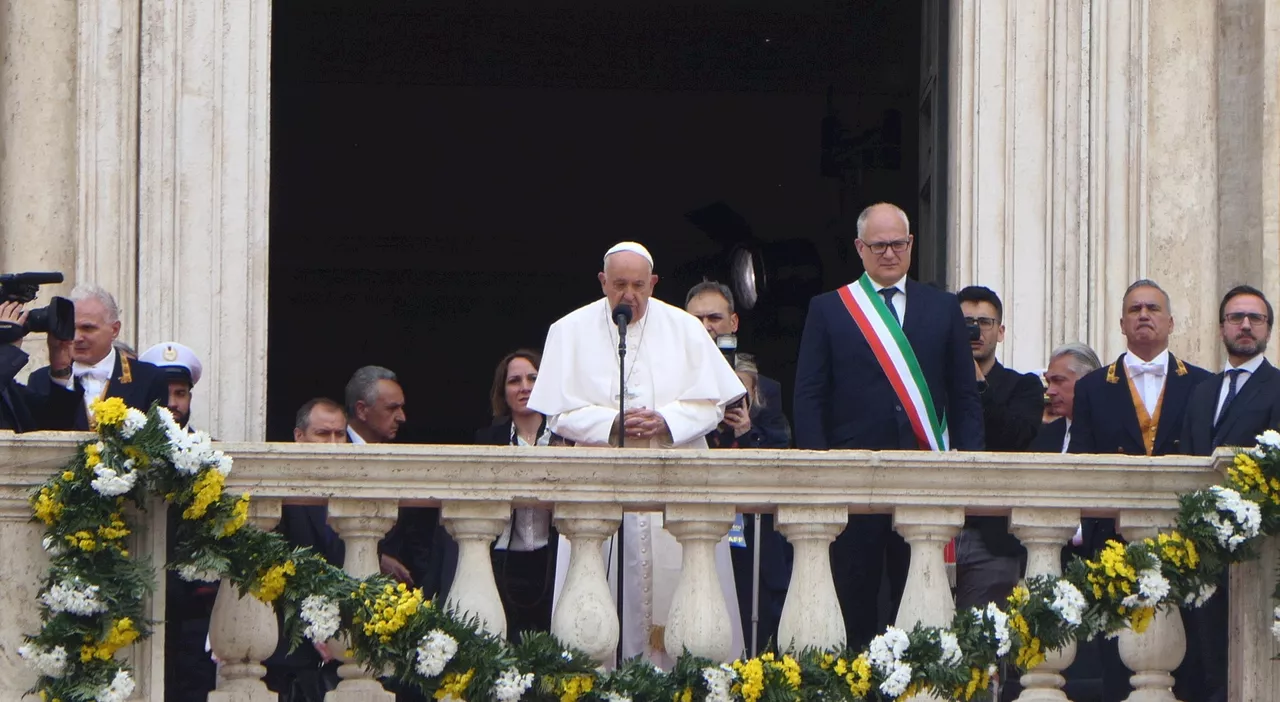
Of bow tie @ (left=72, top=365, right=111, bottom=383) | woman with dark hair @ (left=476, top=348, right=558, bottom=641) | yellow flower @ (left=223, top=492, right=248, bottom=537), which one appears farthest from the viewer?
bow tie @ (left=72, top=365, right=111, bottom=383)

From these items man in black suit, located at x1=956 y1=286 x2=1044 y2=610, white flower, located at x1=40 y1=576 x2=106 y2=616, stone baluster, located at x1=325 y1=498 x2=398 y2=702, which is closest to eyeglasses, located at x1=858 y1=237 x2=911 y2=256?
man in black suit, located at x1=956 y1=286 x2=1044 y2=610

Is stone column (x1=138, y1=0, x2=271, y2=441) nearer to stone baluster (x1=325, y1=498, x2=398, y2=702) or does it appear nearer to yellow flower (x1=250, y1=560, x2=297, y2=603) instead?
stone baluster (x1=325, y1=498, x2=398, y2=702)

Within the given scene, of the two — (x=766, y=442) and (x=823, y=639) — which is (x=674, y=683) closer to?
(x=823, y=639)

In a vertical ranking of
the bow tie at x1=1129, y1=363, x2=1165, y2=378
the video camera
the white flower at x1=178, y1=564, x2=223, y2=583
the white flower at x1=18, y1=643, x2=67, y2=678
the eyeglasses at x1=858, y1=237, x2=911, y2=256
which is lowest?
the white flower at x1=18, y1=643, x2=67, y2=678

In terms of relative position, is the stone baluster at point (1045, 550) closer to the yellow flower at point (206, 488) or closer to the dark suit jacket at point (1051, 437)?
the dark suit jacket at point (1051, 437)

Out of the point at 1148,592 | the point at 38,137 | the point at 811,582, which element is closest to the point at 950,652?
the point at 811,582

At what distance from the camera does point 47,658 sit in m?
6.63

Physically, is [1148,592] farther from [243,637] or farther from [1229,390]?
[243,637]

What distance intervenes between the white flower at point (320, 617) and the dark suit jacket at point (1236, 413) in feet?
8.83

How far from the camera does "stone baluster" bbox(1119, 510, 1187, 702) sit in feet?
22.8

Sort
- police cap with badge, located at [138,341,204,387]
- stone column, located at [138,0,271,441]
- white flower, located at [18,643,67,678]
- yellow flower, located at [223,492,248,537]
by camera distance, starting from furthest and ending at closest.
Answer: stone column, located at [138,0,271,441] → police cap with badge, located at [138,341,204,387] → yellow flower, located at [223,492,248,537] → white flower, located at [18,643,67,678]

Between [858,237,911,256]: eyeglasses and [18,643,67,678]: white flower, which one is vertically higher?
[858,237,911,256]: eyeglasses

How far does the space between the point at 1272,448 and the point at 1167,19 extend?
3233 millimetres

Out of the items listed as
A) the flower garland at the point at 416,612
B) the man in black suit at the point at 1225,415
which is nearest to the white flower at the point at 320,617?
the flower garland at the point at 416,612
